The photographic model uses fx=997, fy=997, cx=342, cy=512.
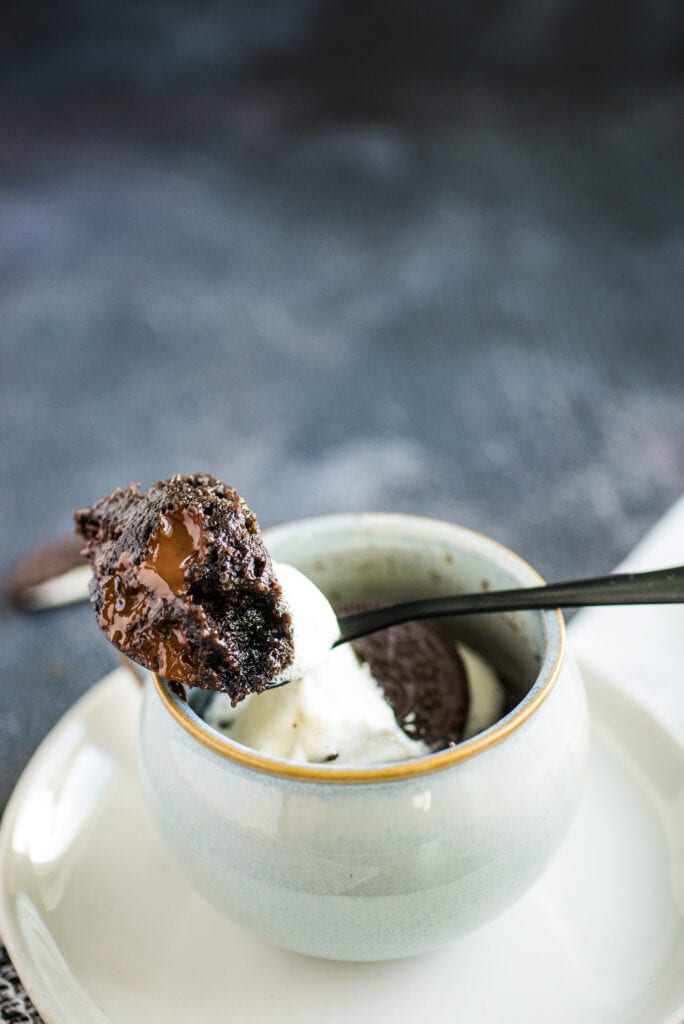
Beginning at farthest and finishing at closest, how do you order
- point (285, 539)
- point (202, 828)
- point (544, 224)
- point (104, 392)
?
point (544, 224) < point (104, 392) < point (285, 539) < point (202, 828)

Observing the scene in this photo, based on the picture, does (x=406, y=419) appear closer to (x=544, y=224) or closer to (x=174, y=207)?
(x=544, y=224)

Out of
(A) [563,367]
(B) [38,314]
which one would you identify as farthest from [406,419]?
(B) [38,314]

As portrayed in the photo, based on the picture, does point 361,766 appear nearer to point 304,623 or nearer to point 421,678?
point 304,623

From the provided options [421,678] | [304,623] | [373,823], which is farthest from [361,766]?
[421,678]

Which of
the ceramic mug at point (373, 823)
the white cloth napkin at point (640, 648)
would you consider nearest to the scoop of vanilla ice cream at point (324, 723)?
the ceramic mug at point (373, 823)

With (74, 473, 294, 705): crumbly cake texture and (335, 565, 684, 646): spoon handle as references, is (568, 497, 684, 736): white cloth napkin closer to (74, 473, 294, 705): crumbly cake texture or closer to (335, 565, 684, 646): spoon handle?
(335, 565, 684, 646): spoon handle

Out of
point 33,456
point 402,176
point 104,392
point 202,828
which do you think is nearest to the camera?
point 202,828

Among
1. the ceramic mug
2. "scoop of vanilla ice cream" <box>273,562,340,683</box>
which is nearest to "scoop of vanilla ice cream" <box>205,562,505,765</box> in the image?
"scoop of vanilla ice cream" <box>273,562,340,683</box>
